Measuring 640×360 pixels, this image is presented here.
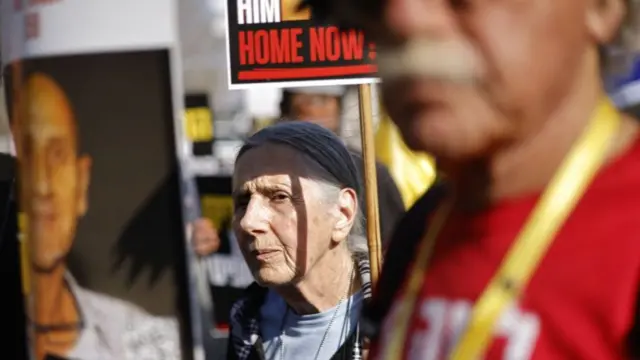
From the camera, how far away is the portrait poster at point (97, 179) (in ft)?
4.85

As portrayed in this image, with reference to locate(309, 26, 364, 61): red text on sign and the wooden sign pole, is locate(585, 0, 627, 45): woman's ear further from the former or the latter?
the wooden sign pole

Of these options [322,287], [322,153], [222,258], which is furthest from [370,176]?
[222,258]

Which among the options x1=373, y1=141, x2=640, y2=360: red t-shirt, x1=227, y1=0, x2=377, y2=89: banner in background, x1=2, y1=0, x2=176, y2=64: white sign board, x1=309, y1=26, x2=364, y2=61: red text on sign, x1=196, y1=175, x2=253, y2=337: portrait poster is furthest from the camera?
x1=196, y1=175, x2=253, y2=337: portrait poster

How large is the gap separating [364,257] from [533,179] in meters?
1.20

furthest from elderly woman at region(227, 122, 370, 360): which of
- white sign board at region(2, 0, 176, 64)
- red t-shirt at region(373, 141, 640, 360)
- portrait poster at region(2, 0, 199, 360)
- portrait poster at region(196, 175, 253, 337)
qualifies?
portrait poster at region(196, 175, 253, 337)

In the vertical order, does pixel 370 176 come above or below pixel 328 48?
below

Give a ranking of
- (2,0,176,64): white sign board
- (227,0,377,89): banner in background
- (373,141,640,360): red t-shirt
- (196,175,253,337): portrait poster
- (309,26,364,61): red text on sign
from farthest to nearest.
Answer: (196,175,253,337): portrait poster < (227,0,377,89): banner in background < (309,26,364,61): red text on sign < (2,0,176,64): white sign board < (373,141,640,360): red t-shirt

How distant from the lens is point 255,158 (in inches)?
82.4

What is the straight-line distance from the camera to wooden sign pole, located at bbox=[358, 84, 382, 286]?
76.4 inches

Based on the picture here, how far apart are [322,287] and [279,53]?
414 millimetres

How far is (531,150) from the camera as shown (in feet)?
3.22

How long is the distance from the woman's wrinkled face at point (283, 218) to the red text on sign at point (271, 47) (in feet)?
0.49

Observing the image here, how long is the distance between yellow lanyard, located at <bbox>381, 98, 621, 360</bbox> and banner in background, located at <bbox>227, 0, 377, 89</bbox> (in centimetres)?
101

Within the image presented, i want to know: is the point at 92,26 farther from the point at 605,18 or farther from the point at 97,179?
the point at 605,18
